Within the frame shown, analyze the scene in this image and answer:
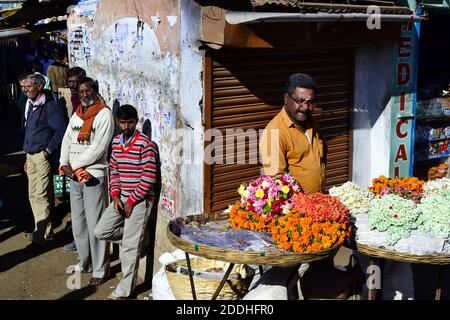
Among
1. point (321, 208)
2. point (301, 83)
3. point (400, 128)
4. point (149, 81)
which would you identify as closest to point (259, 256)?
point (321, 208)

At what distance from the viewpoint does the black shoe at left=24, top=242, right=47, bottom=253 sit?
7617 mm

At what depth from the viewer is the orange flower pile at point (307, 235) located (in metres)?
3.85

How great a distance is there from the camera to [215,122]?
614cm

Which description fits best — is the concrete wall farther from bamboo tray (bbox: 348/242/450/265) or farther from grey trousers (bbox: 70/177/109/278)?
bamboo tray (bbox: 348/242/450/265)

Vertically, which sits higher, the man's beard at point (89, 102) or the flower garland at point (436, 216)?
the man's beard at point (89, 102)

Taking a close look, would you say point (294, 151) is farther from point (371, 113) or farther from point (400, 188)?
point (371, 113)

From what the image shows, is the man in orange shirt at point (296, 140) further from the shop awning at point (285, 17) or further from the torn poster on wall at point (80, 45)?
the torn poster on wall at point (80, 45)

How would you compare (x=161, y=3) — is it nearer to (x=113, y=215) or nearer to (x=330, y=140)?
(x=113, y=215)

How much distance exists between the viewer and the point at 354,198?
4559mm

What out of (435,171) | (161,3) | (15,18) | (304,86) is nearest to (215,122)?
(161,3)

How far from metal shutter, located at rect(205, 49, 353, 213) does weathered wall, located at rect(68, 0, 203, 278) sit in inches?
7.1

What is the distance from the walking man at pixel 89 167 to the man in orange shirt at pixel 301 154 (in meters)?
2.58

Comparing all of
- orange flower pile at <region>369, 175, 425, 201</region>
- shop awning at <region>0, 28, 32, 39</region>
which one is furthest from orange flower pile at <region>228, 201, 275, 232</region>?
shop awning at <region>0, 28, 32, 39</region>

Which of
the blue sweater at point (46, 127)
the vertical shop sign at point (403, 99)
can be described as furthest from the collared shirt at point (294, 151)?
the blue sweater at point (46, 127)
